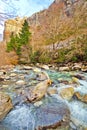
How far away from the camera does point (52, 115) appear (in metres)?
4.83

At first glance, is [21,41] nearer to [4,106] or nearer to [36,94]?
[36,94]

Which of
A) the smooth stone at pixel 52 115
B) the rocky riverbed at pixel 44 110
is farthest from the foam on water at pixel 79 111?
the smooth stone at pixel 52 115

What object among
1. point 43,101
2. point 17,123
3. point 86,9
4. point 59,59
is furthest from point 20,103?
point 86,9

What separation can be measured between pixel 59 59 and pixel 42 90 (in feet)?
32.2

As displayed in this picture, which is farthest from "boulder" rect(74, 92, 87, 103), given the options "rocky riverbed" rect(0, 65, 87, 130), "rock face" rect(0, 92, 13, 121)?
"rock face" rect(0, 92, 13, 121)

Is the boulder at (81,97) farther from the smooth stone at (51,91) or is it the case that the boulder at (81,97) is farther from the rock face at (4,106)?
the rock face at (4,106)

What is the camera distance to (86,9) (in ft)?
86.2

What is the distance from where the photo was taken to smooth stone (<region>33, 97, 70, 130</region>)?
4.43m

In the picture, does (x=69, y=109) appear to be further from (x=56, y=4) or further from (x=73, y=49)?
(x=56, y=4)

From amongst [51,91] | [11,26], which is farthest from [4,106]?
[11,26]

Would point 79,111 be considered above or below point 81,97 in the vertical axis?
below

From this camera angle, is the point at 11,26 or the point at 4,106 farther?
the point at 11,26

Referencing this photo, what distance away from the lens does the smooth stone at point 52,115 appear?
14.5ft

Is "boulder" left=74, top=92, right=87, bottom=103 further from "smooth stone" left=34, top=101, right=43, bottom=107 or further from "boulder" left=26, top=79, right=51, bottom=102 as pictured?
"smooth stone" left=34, top=101, right=43, bottom=107
